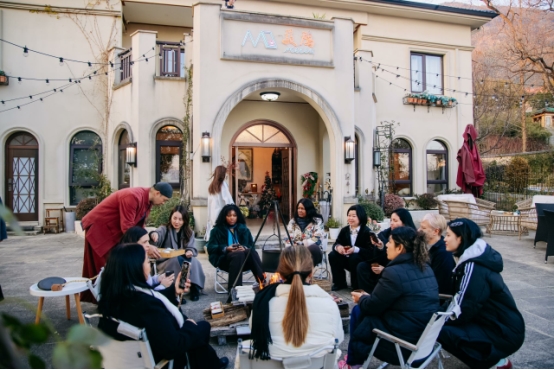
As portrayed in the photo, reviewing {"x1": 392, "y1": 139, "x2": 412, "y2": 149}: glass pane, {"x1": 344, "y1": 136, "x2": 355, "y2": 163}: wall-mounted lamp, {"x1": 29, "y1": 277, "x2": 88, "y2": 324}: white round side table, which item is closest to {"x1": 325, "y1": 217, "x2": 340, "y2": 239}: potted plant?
{"x1": 344, "y1": 136, "x2": 355, "y2": 163}: wall-mounted lamp

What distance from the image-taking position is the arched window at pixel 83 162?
11.7 m

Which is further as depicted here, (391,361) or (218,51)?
(218,51)

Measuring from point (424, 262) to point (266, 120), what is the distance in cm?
880

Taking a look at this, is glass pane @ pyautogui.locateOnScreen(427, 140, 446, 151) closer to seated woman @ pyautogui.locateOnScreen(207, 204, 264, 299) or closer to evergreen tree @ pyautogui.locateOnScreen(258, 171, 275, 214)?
evergreen tree @ pyautogui.locateOnScreen(258, 171, 275, 214)

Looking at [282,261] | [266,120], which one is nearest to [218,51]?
[266,120]

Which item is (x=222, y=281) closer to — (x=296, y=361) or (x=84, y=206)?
(x=296, y=361)

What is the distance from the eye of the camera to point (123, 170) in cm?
1162

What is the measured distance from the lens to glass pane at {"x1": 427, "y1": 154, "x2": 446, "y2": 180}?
45.9 feet

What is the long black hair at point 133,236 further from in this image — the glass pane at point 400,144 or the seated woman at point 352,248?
the glass pane at point 400,144

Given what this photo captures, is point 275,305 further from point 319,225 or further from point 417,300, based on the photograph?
point 319,225

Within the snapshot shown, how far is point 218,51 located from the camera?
869 cm

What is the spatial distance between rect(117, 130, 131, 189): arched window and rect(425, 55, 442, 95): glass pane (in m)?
10.7

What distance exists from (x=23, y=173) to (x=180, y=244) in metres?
8.90

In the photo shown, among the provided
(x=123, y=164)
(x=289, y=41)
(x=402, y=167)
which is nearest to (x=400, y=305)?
(x=289, y=41)
